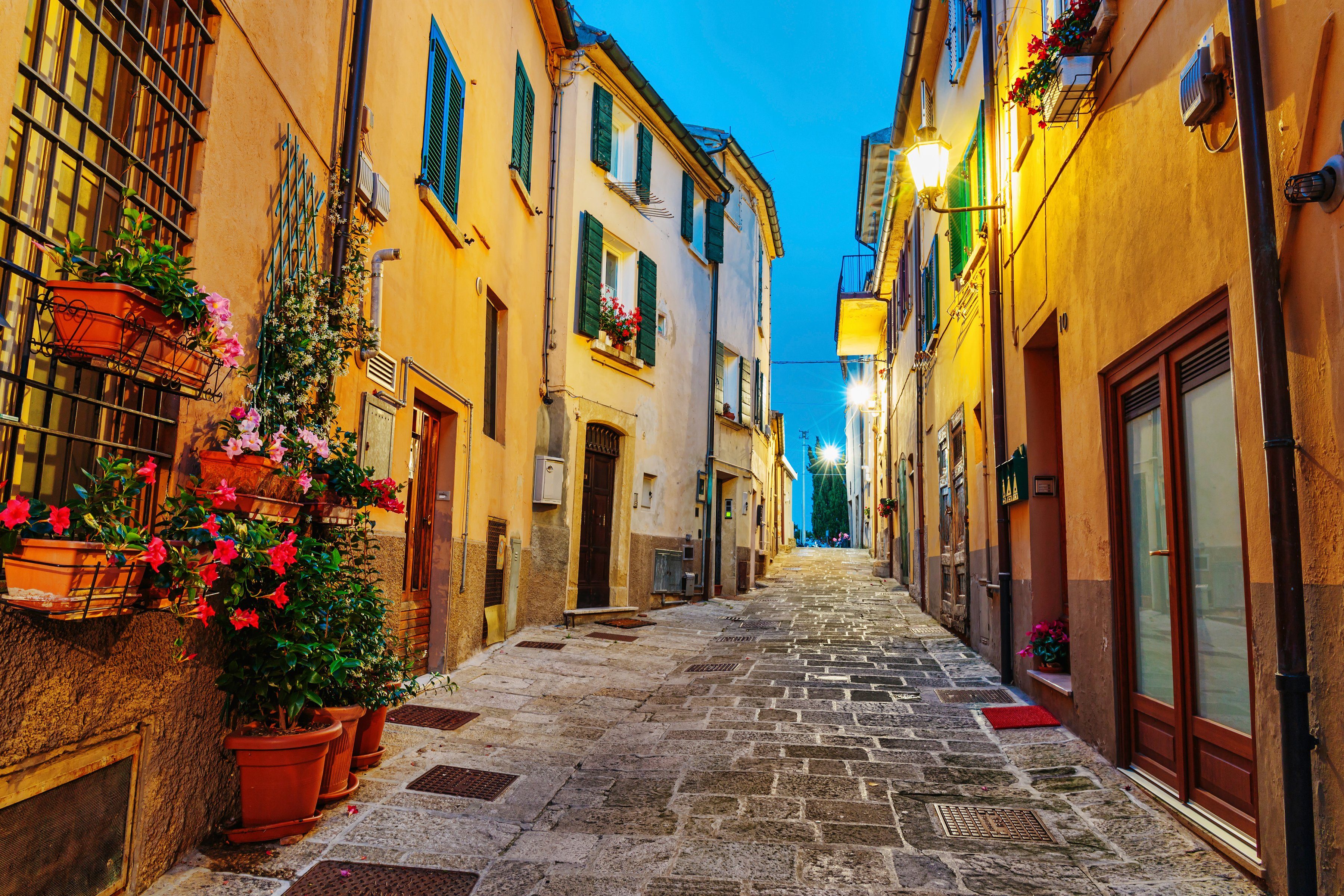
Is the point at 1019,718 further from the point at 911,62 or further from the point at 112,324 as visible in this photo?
the point at 911,62

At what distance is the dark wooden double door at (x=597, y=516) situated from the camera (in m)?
11.6

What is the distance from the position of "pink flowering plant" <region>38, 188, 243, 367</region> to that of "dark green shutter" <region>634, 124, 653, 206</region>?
10709mm

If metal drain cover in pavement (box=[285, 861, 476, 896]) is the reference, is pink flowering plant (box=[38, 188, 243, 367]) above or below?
above

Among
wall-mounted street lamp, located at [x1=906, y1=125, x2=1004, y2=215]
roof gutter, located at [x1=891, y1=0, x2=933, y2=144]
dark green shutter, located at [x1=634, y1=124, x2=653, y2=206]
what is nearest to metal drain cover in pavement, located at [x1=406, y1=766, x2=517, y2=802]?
wall-mounted street lamp, located at [x1=906, y1=125, x2=1004, y2=215]

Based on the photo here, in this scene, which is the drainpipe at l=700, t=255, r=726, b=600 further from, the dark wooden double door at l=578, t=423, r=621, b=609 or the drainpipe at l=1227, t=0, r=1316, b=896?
the drainpipe at l=1227, t=0, r=1316, b=896

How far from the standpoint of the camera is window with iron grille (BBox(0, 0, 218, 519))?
100 inches

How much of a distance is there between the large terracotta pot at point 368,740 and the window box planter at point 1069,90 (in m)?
5.12

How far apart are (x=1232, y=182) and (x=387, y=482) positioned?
156 inches

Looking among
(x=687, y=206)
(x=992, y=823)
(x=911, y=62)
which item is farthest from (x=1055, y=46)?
(x=687, y=206)

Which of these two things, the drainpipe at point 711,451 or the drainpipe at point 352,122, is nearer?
the drainpipe at point 352,122

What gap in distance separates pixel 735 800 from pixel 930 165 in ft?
16.8

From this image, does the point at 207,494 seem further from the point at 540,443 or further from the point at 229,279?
the point at 540,443

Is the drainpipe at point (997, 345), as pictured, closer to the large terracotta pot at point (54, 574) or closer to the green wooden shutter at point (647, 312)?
the green wooden shutter at point (647, 312)

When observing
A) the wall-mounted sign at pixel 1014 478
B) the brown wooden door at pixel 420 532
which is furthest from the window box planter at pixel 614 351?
the wall-mounted sign at pixel 1014 478
